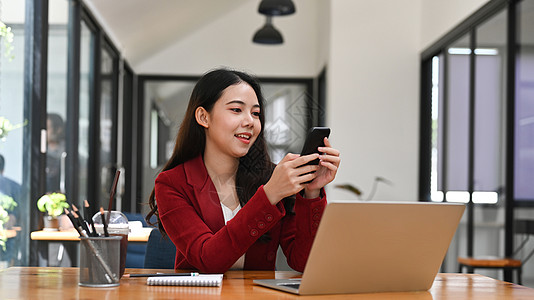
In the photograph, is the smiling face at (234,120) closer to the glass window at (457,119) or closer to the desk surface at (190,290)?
the desk surface at (190,290)

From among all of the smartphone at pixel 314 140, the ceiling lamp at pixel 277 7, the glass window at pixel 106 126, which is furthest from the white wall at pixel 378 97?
the smartphone at pixel 314 140

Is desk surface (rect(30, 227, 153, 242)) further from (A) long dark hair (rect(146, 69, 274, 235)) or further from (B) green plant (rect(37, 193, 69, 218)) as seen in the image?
(A) long dark hair (rect(146, 69, 274, 235))

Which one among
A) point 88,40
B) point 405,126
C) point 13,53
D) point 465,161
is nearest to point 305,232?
point 13,53

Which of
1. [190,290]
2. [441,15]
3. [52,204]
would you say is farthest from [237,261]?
[441,15]

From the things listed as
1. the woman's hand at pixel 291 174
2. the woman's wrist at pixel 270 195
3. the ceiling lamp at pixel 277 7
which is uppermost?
the ceiling lamp at pixel 277 7

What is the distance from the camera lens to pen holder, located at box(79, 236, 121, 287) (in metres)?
1.27

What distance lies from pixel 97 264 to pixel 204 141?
1.89 ft

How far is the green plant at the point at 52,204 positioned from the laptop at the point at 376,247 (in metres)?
2.66

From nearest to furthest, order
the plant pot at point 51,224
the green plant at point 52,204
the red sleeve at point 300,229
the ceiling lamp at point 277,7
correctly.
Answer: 1. the red sleeve at point 300,229
2. the green plant at point 52,204
3. the plant pot at point 51,224
4. the ceiling lamp at point 277,7

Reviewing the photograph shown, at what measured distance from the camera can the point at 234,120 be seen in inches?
65.0

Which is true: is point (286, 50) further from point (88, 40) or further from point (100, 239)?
point (100, 239)

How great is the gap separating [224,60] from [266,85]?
1.98 ft

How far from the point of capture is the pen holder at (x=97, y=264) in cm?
127

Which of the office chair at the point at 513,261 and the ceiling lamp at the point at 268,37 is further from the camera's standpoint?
the ceiling lamp at the point at 268,37
